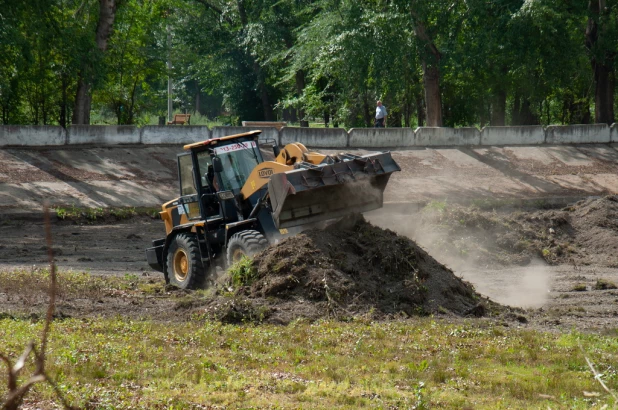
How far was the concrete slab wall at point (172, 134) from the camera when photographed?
28.1 meters

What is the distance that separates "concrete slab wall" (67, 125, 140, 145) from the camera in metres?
26.9

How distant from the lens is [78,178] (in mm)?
24656

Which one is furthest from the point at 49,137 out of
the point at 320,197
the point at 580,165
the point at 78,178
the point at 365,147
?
the point at 580,165

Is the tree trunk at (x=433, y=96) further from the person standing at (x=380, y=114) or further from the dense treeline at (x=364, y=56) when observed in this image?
the person standing at (x=380, y=114)

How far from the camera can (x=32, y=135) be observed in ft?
85.8

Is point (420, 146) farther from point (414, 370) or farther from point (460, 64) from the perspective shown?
point (414, 370)

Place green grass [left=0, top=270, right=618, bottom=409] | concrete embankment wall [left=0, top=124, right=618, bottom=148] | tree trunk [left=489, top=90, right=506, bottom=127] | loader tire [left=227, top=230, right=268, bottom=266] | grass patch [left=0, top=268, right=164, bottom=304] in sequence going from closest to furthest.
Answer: green grass [left=0, top=270, right=618, bottom=409] < grass patch [left=0, top=268, right=164, bottom=304] < loader tire [left=227, top=230, right=268, bottom=266] < concrete embankment wall [left=0, top=124, right=618, bottom=148] < tree trunk [left=489, top=90, right=506, bottom=127]

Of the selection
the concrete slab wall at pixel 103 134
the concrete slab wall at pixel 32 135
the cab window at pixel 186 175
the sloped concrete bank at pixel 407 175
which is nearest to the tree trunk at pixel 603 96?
the sloped concrete bank at pixel 407 175

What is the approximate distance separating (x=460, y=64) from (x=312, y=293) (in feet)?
67.2

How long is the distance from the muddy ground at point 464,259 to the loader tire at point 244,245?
745 mm

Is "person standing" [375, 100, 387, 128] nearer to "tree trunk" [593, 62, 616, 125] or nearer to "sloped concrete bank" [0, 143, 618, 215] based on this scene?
"sloped concrete bank" [0, 143, 618, 215]

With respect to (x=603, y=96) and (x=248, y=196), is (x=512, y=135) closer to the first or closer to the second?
(x=603, y=96)

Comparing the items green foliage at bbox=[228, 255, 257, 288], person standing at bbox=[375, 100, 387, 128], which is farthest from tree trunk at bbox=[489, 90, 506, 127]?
green foliage at bbox=[228, 255, 257, 288]

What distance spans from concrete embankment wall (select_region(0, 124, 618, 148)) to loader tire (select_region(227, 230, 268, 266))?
1489 cm
